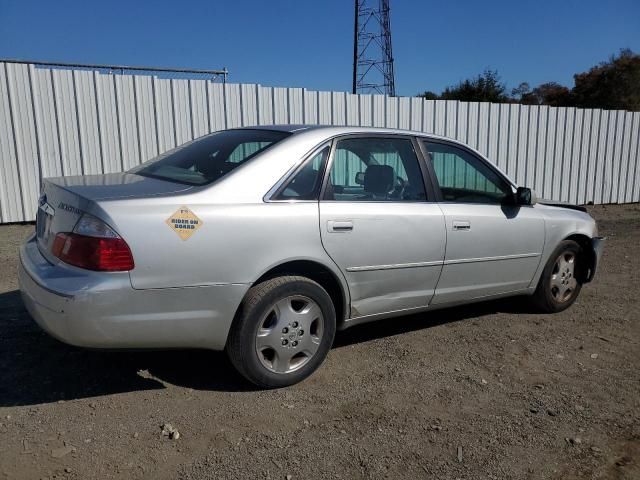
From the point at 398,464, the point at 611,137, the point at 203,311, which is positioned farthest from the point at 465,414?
the point at 611,137

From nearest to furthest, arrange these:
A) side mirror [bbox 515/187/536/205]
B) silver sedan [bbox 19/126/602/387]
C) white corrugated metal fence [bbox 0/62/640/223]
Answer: silver sedan [bbox 19/126/602/387] < side mirror [bbox 515/187/536/205] < white corrugated metal fence [bbox 0/62/640/223]

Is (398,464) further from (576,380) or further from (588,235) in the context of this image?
(588,235)

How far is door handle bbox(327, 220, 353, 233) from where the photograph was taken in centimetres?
338

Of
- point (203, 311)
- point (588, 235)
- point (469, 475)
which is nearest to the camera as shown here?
point (469, 475)

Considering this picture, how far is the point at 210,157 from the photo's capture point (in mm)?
3639

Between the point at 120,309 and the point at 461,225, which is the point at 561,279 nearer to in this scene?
the point at 461,225

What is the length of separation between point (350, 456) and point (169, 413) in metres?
1.06

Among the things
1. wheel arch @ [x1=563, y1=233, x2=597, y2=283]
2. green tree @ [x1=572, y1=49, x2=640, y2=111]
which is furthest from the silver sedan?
green tree @ [x1=572, y1=49, x2=640, y2=111]

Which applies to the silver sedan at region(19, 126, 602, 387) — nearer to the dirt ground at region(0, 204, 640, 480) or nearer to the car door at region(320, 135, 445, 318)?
the car door at region(320, 135, 445, 318)

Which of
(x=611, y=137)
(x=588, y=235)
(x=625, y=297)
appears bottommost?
(x=625, y=297)

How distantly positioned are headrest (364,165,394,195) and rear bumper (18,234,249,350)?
1336 mm

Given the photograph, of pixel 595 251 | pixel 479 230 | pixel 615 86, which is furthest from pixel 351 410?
pixel 615 86

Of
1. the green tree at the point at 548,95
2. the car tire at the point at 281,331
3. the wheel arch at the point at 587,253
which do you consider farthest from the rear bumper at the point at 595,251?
the green tree at the point at 548,95

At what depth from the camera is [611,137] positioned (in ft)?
43.9
